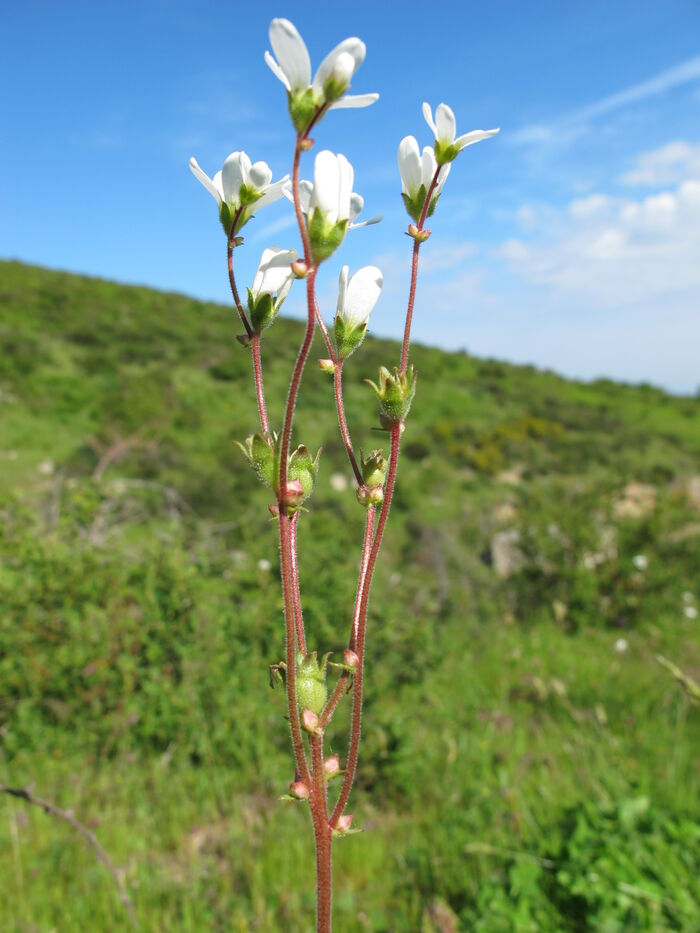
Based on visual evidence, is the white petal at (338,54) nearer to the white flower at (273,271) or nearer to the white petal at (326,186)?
the white petal at (326,186)

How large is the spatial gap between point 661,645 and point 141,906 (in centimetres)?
492

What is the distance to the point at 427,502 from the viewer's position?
1141 centimetres

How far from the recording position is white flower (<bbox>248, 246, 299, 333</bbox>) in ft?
2.77

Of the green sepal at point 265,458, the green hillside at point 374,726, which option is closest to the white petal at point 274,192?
the green sepal at point 265,458

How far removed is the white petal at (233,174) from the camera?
846 mm

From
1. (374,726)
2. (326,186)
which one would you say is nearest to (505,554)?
(374,726)

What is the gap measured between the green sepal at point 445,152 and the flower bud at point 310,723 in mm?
737

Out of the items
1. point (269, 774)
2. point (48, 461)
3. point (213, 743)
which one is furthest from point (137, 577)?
point (48, 461)

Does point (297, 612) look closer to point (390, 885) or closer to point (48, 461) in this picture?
point (390, 885)

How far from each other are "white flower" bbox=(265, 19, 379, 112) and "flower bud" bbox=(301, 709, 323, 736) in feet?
2.22

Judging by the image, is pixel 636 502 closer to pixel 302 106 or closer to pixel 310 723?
pixel 310 723

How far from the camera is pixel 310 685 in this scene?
82 centimetres

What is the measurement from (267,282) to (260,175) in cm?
13

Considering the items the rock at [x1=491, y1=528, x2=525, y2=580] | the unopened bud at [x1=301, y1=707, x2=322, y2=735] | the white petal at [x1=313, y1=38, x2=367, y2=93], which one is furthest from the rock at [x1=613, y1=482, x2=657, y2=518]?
the white petal at [x1=313, y1=38, x2=367, y2=93]
